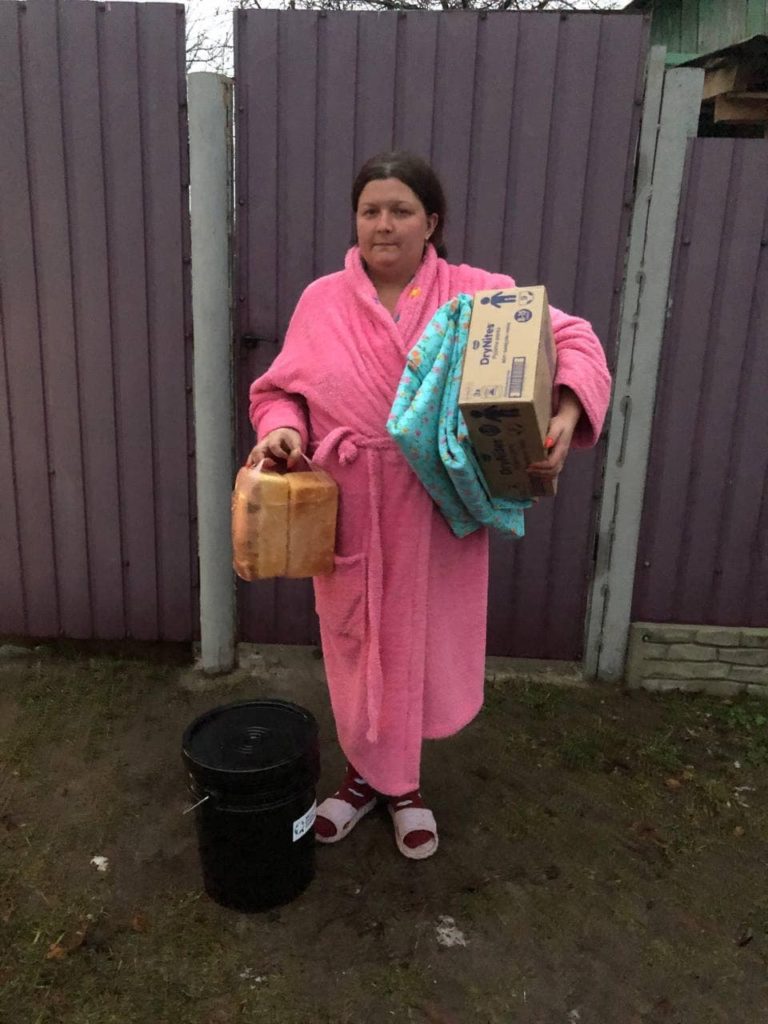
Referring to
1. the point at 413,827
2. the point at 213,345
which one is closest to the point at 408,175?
the point at 213,345

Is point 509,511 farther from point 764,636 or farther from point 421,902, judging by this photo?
point 764,636

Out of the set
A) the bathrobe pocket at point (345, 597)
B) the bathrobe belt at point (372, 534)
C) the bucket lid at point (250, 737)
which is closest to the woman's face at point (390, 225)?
the bathrobe belt at point (372, 534)

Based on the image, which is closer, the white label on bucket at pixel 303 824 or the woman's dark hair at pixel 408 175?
the woman's dark hair at pixel 408 175

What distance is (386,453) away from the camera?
2.09 metres

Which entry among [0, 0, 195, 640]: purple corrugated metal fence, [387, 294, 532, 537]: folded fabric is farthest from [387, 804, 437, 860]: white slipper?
[0, 0, 195, 640]: purple corrugated metal fence

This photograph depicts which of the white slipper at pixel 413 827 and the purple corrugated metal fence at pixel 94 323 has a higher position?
the purple corrugated metal fence at pixel 94 323

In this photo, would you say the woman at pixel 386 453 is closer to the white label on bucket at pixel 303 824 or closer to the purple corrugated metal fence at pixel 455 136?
the white label on bucket at pixel 303 824

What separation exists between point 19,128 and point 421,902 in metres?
3.30

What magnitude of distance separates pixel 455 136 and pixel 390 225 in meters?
1.30

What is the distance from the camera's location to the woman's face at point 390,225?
1997 mm

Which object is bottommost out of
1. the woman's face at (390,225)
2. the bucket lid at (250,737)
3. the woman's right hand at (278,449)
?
the bucket lid at (250,737)

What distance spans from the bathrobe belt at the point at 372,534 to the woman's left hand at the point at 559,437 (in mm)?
458

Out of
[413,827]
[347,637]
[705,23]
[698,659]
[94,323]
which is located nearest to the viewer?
[347,637]

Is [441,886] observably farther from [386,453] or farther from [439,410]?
[439,410]
